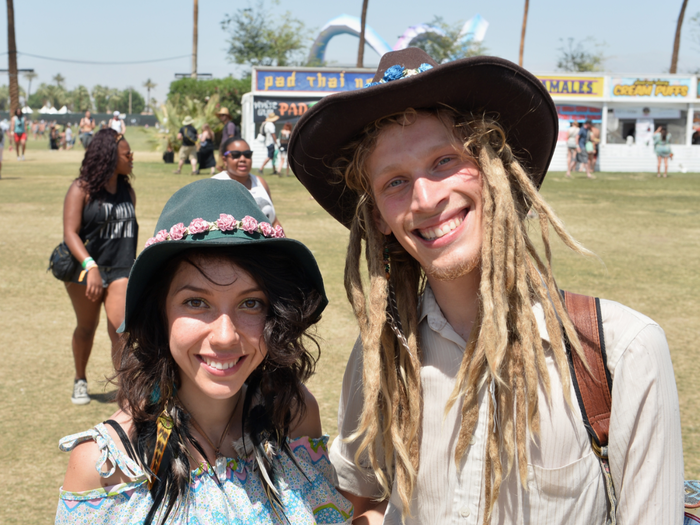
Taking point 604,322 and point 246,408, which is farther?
point 246,408

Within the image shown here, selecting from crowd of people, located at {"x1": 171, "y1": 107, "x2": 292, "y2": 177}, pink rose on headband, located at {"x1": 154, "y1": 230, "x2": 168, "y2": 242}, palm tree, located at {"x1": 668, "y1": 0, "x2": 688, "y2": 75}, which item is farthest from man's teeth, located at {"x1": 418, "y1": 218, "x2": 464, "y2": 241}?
palm tree, located at {"x1": 668, "y1": 0, "x2": 688, "y2": 75}

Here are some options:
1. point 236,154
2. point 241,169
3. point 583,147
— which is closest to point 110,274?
point 241,169

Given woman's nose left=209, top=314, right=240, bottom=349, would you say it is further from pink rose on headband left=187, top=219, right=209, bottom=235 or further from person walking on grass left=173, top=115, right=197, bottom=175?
person walking on grass left=173, top=115, right=197, bottom=175

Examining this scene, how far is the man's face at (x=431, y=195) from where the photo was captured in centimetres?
183

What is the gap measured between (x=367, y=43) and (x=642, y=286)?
6080cm

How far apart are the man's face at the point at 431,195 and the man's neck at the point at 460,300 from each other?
0.24ft

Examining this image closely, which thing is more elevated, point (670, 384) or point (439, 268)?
point (439, 268)

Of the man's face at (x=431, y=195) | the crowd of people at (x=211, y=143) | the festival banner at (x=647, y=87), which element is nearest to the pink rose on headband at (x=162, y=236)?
the man's face at (x=431, y=195)

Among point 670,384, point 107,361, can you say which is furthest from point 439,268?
point 107,361

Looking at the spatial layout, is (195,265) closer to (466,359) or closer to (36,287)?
(466,359)

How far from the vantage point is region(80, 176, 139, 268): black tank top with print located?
493cm

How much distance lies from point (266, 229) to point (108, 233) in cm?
346

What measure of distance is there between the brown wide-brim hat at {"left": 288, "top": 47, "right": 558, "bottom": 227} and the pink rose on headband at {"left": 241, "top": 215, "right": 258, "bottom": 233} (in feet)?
1.09

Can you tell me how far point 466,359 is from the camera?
1.83m
